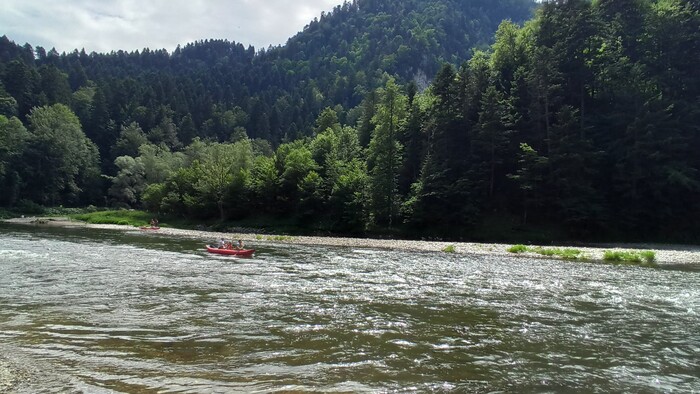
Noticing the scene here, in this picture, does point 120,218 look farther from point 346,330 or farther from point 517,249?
point 346,330

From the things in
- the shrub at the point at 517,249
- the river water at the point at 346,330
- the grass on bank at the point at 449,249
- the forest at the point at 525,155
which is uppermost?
the forest at the point at 525,155

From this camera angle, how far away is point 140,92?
16612 cm

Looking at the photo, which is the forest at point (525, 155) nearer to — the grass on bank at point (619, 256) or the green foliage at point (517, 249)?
the green foliage at point (517, 249)

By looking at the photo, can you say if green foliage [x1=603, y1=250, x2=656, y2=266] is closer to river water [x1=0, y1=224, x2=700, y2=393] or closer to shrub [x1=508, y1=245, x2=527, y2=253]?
shrub [x1=508, y1=245, x2=527, y2=253]

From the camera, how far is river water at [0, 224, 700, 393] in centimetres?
978

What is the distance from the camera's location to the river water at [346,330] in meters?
9.78

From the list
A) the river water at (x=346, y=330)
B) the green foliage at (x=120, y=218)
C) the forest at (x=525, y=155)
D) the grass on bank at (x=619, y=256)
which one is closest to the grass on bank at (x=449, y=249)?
the grass on bank at (x=619, y=256)

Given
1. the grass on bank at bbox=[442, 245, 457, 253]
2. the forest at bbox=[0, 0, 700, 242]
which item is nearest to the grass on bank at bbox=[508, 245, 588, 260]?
the grass on bank at bbox=[442, 245, 457, 253]

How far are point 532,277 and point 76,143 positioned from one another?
117570 millimetres

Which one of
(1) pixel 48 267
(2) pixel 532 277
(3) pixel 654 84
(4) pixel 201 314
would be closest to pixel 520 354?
(4) pixel 201 314

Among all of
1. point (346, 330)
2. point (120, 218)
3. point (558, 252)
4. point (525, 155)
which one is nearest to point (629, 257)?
point (558, 252)

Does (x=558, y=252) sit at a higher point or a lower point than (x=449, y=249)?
higher

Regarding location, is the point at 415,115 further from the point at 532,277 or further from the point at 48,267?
the point at 48,267

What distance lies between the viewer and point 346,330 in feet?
45.6
